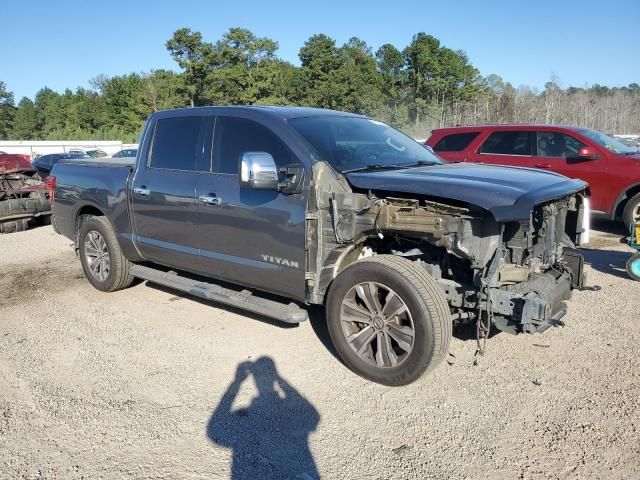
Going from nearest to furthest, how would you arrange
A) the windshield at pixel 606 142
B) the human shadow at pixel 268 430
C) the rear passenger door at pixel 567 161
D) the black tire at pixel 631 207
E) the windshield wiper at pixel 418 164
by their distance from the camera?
the human shadow at pixel 268 430 < the windshield wiper at pixel 418 164 < the black tire at pixel 631 207 < the rear passenger door at pixel 567 161 < the windshield at pixel 606 142

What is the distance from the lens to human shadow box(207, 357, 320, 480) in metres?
2.97

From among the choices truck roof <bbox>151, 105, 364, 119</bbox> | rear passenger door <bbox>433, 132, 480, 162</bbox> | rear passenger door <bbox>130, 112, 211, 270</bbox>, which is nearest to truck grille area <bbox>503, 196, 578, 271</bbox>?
truck roof <bbox>151, 105, 364, 119</bbox>

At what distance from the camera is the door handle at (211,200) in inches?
181

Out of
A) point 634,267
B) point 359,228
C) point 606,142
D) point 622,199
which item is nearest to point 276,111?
point 359,228

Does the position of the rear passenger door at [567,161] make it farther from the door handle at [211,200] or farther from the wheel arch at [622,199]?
the door handle at [211,200]

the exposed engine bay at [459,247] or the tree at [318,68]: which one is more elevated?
the tree at [318,68]

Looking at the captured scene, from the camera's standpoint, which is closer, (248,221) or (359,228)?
(359,228)

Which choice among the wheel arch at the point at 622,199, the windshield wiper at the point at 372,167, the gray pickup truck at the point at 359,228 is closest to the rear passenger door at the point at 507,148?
the wheel arch at the point at 622,199

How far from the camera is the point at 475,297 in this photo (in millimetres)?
3732

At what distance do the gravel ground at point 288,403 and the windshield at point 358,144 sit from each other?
1.58 meters

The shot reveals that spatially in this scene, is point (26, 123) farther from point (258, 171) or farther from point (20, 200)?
point (258, 171)

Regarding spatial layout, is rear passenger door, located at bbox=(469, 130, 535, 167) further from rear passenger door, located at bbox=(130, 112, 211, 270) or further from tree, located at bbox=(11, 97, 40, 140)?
tree, located at bbox=(11, 97, 40, 140)

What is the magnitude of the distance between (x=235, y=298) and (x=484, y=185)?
2.25 m

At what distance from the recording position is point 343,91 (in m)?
51.5
